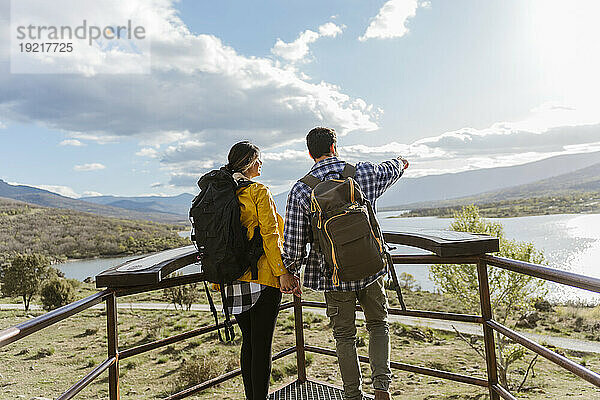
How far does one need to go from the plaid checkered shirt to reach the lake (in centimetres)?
3209

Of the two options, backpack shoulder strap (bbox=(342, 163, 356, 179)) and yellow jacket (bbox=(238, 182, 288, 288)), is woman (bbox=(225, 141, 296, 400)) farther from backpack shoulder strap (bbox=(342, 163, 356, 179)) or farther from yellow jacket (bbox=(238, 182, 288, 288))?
backpack shoulder strap (bbox=(342, 163, 356, 179))

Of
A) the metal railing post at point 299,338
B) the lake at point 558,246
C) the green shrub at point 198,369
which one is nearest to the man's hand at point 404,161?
the metal railing post at point 299,338

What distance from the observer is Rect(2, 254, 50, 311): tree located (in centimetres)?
3641

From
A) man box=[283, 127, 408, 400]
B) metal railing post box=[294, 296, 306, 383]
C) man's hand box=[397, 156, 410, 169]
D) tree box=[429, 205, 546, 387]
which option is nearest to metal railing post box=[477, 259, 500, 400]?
man box=[283, 127, 408, 400]

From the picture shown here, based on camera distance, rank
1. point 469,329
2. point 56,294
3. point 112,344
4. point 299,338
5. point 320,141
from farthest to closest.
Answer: point 56,294, point 469,329, point 299,338, point 320,141, point 112,344

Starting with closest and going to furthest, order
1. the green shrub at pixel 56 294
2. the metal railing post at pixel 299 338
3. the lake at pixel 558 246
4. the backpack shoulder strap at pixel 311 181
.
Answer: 1. the backpack shoulder strap at pixel 311 181
2. the metal railing post at pixel 299 338
3. the green shrub at pixel 56 294
4. the lake at pixel 558 246

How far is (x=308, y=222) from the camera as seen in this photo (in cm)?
206

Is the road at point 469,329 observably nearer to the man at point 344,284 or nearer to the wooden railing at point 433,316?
the wooden railing at point 433,316

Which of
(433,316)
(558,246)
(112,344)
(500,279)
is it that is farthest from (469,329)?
(558,246)

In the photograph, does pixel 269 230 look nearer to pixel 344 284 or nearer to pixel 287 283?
pixel 287 283

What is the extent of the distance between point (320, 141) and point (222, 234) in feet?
2.37

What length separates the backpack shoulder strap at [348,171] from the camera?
2.04m

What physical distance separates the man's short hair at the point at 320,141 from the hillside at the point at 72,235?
44.9 metres

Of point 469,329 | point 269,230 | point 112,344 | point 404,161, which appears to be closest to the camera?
point 112,344
